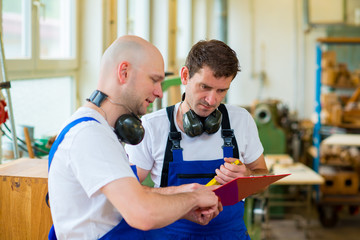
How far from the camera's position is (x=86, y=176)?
4.48 feet

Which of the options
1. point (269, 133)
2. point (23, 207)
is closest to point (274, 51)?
point (269, 133)

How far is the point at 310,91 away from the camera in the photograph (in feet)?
29.3

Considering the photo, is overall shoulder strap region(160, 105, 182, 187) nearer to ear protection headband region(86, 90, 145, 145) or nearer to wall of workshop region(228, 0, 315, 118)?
ear protection headband region(86, 90, 145, 145)

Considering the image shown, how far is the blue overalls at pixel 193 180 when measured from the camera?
212cm

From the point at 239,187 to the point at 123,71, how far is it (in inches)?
24.7

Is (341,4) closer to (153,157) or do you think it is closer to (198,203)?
(153,157)

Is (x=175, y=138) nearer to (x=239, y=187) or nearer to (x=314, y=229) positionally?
(x=239, y=187)

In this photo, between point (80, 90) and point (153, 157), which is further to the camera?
point (80, 90)

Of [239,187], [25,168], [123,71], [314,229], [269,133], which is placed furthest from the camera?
[269,133]

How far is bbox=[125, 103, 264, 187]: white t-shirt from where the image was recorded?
7.09 ft

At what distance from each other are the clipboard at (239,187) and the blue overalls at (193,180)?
25cm

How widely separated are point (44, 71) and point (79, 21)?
628 millimetres

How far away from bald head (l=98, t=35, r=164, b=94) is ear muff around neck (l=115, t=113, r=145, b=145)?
101 millimetres

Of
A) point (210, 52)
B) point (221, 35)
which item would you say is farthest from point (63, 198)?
point (221, 35)
